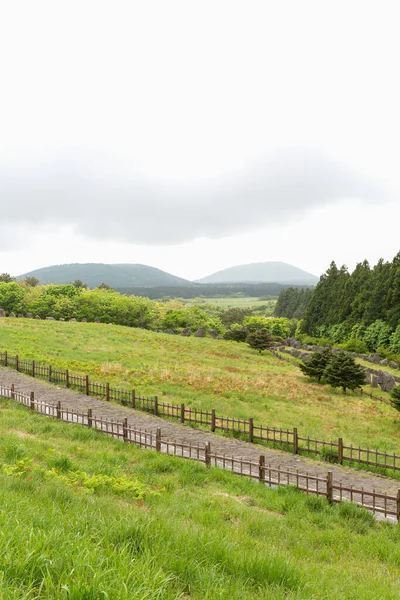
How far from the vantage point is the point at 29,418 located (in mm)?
15961

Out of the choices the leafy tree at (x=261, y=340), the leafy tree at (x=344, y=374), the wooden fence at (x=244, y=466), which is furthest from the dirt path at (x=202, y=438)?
the leafy tree at (x=261, y=340)

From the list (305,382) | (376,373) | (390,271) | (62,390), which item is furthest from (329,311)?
(62,390)

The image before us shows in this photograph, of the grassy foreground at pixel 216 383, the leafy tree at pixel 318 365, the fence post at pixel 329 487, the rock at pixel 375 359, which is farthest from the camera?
the rock at pixel 375 359

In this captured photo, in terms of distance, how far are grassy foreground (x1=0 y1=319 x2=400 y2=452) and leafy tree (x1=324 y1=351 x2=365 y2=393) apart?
0.97 m

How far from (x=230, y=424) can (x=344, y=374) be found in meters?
18.7

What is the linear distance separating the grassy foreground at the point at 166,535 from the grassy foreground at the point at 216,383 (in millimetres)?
9178

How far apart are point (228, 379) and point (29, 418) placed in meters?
17.0

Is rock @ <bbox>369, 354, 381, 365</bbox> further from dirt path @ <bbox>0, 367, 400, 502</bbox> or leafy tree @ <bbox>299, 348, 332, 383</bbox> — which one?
dirt path @ <bbox>0, 367, 400, 502</bbox>

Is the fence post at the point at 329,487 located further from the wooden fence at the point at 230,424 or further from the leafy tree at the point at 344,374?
the leafy tree at the point at 344,374

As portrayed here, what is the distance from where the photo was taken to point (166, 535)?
5.00m

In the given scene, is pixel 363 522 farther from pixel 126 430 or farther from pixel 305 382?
pixel 305 382

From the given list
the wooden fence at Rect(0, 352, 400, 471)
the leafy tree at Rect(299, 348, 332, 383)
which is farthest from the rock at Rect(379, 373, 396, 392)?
the wooden fence at Rect(0, 352, 400, 471)

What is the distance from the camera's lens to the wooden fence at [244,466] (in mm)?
10125

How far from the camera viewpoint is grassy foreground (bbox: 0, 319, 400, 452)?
68.7 ft
